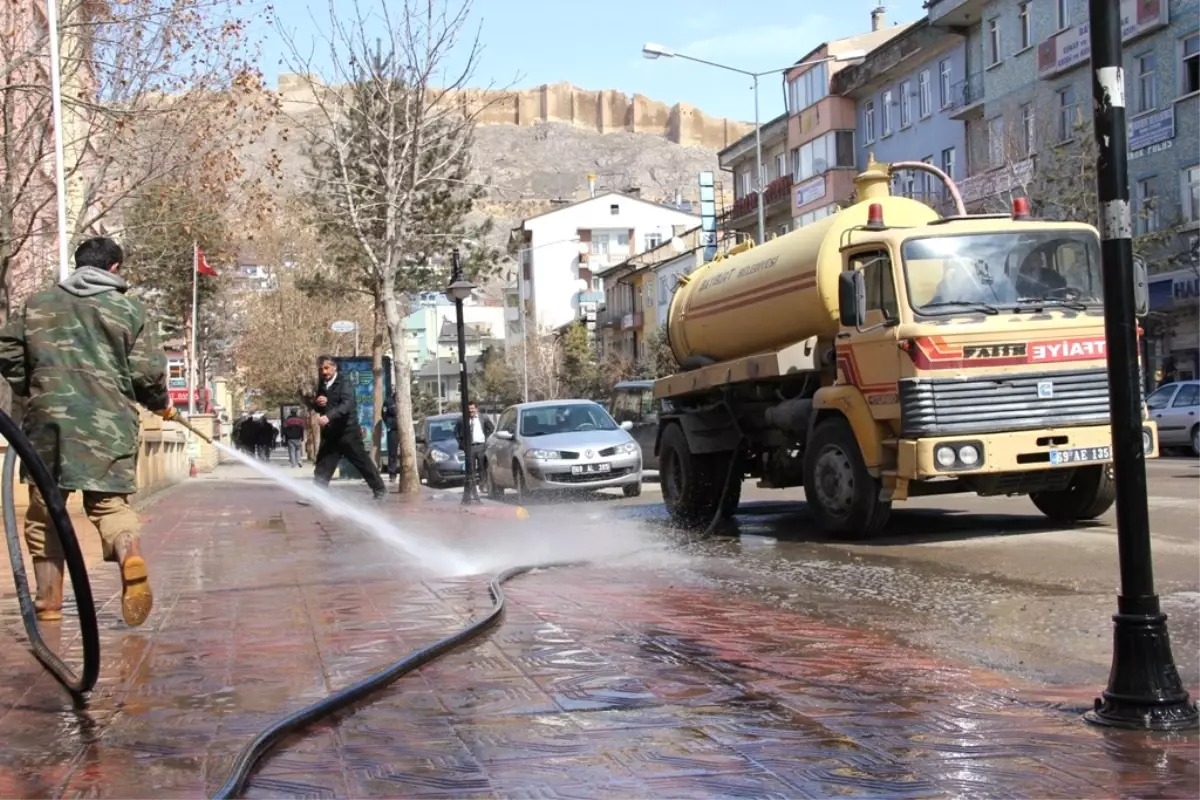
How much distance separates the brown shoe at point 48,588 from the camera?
6.41 metres

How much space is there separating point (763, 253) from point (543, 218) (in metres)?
90.2

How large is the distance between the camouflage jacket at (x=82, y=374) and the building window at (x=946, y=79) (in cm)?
4267

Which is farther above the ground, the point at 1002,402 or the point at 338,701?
the point at 1002,402

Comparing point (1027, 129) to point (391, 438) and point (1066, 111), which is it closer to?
point (1066, 111)

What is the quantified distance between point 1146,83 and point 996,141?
15.4 ft

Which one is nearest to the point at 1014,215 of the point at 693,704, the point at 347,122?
the point at 693,704

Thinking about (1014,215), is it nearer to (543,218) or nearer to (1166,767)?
(1166,767)

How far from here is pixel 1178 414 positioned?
2791 centimetres

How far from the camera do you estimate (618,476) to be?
19828 millimetres

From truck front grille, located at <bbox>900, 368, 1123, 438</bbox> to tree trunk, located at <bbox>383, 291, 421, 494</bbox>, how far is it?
15131 mm

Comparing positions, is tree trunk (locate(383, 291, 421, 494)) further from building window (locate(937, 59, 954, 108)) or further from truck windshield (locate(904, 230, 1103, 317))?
building window (locate(937, 59, 954, 108))

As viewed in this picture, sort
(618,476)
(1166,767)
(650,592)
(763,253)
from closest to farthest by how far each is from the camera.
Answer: (1166,767) → (650,592) → (763,253) → (618,476)

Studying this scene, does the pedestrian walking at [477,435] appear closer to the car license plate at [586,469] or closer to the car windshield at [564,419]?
the car windshield at [564,419]

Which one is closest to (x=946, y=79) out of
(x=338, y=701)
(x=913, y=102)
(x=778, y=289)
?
(x=913, y=102)
